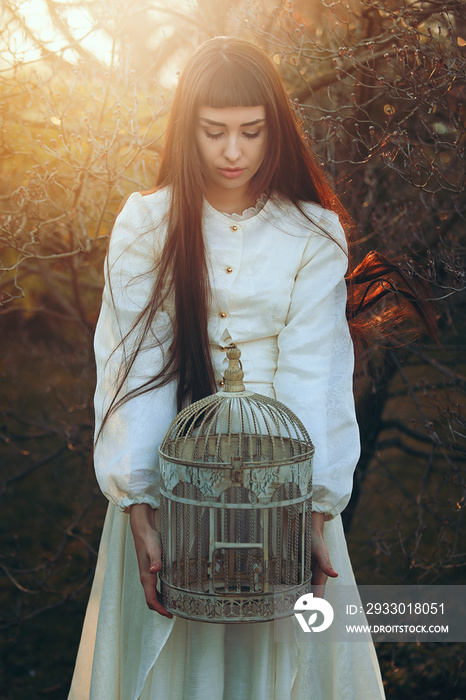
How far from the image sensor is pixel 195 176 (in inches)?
78.5

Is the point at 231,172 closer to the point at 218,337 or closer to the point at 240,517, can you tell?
the point at 218,337

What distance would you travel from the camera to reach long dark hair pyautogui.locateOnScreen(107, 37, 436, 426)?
6.22ft

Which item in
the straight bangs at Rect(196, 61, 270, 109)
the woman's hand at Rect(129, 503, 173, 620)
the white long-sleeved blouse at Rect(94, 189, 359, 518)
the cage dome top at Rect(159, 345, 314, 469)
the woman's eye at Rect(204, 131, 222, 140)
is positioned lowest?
the woman's hand at Rect(129, 503, 173, 620)

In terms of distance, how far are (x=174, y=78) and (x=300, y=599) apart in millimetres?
2152

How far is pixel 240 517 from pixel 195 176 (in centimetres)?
80

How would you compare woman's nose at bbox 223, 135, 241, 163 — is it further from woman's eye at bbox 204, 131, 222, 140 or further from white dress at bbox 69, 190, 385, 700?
white dress at bbox 69, 190, 385, 700

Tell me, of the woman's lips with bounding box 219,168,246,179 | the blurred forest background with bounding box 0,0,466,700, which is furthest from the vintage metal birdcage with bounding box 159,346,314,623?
the blurred forest background with bounding box 0,0,466,700

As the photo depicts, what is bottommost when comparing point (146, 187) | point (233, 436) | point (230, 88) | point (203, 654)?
point (203, 654)

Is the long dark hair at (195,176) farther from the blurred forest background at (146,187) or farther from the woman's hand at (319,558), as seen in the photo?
the blurred forest background at (146,187)

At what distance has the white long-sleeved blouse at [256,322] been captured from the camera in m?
1.96

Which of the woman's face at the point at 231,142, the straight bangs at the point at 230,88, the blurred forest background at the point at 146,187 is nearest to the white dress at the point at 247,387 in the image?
the woman's face at the point at 231,142

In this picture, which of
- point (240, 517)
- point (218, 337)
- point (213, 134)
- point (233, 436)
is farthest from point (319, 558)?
point (213, 134)

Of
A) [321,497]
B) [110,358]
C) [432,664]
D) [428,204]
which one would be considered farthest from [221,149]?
[432,664]

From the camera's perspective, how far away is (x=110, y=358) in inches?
79.1
